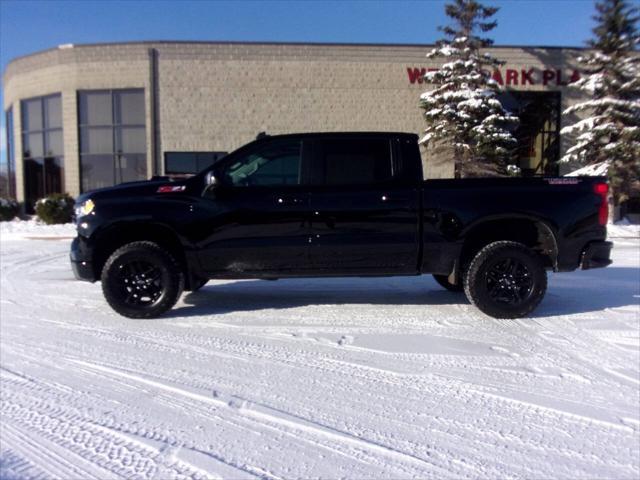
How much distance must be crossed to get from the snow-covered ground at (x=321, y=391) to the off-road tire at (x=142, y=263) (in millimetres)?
201

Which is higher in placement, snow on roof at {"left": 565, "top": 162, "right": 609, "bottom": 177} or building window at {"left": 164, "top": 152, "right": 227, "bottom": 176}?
building window at {"left": 164, "top": 152, "right": 227, "bottom": 176}

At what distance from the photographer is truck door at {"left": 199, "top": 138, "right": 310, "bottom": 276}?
4934 mm

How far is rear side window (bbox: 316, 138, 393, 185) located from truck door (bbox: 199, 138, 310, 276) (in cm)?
28

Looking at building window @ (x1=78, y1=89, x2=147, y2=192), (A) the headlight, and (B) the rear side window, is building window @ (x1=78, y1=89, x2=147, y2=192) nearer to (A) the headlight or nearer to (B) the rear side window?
(A) the headlight

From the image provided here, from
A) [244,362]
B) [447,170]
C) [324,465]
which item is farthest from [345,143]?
[447,170]

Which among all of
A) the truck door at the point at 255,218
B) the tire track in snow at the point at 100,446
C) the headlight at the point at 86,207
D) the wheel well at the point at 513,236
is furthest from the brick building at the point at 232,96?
the tire track in snow at the point at 100,446

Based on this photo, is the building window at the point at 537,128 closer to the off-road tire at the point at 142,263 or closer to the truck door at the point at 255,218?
the truck door at the point at 255,218

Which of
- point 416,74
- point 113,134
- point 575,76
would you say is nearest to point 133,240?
point 113,134

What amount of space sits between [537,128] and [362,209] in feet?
69.7

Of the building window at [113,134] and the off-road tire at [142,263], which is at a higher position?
the building window at [113,134]

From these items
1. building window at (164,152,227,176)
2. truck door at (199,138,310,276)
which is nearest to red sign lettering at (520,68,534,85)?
building window at (164,152,227,176)

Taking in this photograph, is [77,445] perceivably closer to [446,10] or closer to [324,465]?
[324,465]

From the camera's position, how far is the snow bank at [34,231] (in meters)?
15.3

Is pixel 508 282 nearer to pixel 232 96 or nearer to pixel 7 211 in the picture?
pixel 232 96
